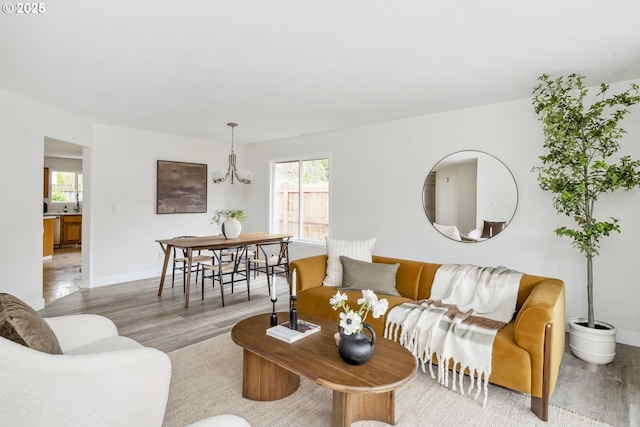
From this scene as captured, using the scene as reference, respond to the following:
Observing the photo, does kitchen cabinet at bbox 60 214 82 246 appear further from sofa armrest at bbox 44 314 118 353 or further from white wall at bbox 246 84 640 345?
sofa armrest at bbox 44 314 118 353

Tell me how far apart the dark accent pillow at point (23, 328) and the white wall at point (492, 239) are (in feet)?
12.7

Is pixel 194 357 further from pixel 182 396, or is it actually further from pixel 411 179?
pixel 411 179

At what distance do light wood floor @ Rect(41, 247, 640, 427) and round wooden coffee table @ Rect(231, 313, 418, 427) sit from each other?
1.17 metres

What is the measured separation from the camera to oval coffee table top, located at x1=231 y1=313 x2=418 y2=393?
1.65m

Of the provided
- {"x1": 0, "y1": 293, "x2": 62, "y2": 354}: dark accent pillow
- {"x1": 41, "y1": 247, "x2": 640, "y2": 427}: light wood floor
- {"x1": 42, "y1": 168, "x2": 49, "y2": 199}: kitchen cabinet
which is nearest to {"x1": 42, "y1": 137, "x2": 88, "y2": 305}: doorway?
{"x1": 42, "y1": 168, "x2": 49, "y2": 199}: kitchen cabinet

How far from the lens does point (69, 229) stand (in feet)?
29.6

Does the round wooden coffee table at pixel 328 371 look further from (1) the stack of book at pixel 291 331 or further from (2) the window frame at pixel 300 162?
(2) the window frame at pixel 300 162

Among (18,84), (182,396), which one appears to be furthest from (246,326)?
(18,84)

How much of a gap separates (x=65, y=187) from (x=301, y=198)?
25.2ft

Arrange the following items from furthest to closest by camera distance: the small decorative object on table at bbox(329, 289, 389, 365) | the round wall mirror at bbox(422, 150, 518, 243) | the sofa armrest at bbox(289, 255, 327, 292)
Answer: the round wall mirror at bbox(422, 150, 518, 243) → the sofa armrest at bbox(289, 255, 327, 292) → the small decorative object on table at bbox(329, 289, 389, 365)

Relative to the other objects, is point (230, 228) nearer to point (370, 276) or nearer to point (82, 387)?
point (370, 276)

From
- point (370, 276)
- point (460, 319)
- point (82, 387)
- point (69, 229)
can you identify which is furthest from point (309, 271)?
point (69, 229)

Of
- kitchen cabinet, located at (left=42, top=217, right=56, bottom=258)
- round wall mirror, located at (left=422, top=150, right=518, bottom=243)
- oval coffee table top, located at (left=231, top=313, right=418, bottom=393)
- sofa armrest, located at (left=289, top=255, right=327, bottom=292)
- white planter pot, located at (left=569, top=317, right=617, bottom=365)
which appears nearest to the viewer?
oval coffee table top, located at (left=231, top=313, right=418, bottom=393)

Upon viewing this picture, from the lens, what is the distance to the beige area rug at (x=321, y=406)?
2002 mm
